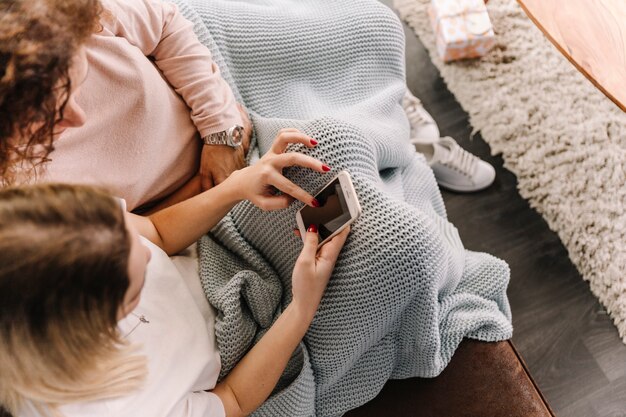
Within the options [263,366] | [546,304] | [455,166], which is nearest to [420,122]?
[455,166]

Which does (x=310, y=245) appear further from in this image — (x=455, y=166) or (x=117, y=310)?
(x=455, y=166)

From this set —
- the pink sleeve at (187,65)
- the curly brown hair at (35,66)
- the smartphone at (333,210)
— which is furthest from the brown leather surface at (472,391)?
the curly brown hair at (35,66)

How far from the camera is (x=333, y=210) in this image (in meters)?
0.77

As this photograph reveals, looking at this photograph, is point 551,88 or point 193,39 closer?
point 193,39

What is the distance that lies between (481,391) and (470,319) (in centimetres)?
12

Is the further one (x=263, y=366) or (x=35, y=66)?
(x=263, y=366)

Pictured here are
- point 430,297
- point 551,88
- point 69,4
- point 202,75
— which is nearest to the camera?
point 69,4

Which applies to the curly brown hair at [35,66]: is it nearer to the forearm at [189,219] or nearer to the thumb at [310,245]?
the forearm at [189,219]

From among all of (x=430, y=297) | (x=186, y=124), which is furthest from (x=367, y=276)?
(x=186, y=124)

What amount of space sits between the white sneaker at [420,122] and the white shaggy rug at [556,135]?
0.16m

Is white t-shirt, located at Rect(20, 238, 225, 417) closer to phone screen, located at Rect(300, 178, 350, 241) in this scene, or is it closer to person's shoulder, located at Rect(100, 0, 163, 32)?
phone screen, located at Rect(300, 178, 350, 241)

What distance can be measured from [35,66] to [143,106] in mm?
254

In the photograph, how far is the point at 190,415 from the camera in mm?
717

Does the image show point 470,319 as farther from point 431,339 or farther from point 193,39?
point 193,39
